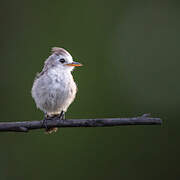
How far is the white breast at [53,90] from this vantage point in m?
6.77

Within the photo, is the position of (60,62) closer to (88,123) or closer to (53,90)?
(53,90)

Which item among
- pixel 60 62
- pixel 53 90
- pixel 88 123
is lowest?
pixel 88 123

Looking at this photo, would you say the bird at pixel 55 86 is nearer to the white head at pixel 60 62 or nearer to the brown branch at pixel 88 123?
the white head at pixel 60 62

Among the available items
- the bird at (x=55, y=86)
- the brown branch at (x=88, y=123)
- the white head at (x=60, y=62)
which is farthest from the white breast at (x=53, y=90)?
the brown branch at (x=88, y=123)

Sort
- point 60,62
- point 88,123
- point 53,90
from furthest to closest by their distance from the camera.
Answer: point 60,62 → point 53,90 → point 88,123

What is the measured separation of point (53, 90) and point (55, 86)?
89 mm

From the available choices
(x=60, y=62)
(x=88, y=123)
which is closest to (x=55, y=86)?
(x=60, y=62)

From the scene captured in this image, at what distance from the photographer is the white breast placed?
6.77 meters

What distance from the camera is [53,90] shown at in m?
6.74

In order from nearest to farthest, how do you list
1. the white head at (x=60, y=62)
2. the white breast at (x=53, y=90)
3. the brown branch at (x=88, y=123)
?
the brown branch at (x=88, y=123), the white breast at (x=53, y=90), the white head at (x=60, y=62)

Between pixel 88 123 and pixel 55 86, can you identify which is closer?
pixel 88 123

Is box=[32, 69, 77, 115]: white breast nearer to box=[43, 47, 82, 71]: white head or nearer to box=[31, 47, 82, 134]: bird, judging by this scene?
box=[31, 47, 82, 134]: bird

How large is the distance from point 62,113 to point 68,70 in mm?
924

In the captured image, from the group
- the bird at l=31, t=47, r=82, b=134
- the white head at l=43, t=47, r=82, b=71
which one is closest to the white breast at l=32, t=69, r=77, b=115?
the bird at l=31, t=47, r=82, b=134
